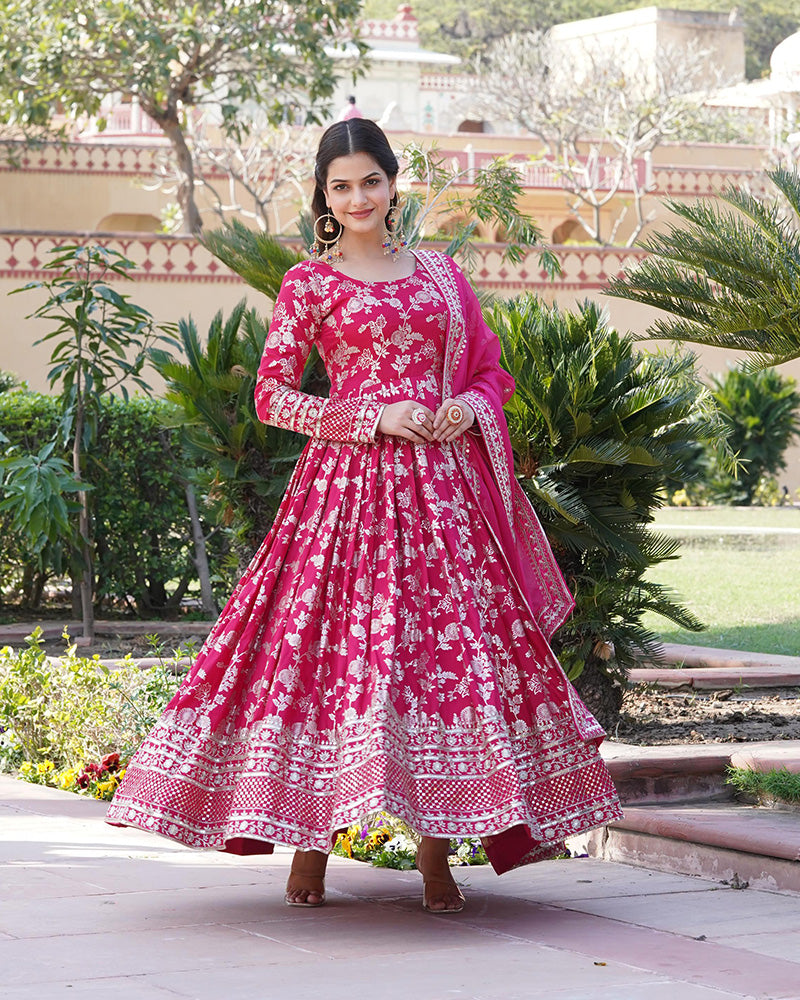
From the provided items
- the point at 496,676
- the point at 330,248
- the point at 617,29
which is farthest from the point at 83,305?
the point at 617,29

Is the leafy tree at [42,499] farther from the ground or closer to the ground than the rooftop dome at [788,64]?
closer to the ground

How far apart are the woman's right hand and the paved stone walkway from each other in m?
1.11

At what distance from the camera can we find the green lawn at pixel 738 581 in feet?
28.5

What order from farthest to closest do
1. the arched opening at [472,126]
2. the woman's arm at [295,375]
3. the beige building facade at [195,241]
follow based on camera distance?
the arched opening at [472,126] < the beige building facade at [195,241] < the woman's arm at [295,375]

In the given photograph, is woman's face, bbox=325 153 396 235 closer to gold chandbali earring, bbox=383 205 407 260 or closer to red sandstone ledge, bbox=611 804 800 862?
gold chandbali earring, bbox=383 205 407 260

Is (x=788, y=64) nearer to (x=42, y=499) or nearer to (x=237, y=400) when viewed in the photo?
(x=42, y=499)

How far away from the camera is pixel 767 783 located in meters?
4.43

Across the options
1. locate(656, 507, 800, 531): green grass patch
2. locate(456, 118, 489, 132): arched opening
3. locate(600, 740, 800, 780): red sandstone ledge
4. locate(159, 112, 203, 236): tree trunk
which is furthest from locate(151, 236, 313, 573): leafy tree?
locate(456, 118, 489, 132): arched opening

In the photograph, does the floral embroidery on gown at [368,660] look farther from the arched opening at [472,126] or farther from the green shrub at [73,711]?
the arched opening at [472,126]

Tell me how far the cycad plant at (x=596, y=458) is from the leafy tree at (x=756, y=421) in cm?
1415

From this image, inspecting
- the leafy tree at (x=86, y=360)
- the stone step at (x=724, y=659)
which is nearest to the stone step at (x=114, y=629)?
the leafy tree at (x=86, y=360)

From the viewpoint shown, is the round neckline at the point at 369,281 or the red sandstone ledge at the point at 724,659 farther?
the red sandstone ledge at the point at 724,659

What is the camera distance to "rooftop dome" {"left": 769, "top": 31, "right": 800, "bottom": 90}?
35.9 metres

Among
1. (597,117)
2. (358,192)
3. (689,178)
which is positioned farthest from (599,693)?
(597,117)
